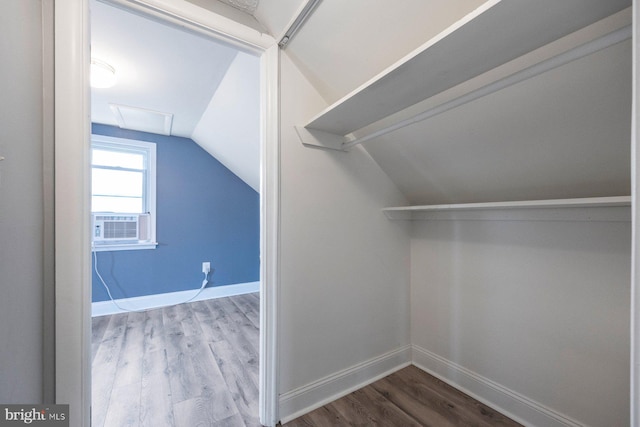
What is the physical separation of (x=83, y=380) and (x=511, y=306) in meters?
2.04

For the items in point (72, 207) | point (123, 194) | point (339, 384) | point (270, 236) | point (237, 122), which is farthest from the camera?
point (123, 194)

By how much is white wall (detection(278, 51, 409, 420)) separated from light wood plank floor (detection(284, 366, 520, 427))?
0.08 m

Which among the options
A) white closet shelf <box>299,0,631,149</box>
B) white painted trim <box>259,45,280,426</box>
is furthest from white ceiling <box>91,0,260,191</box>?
white closet shelf <box>299,0,631,149</box>

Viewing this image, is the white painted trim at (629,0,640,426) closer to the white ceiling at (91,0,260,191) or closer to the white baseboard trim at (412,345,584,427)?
the white baseboard trim at (412,345,584,427)

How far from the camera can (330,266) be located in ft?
4.99

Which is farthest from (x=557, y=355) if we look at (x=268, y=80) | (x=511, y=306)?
(x=268, y=80)

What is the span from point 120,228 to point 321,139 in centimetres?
288

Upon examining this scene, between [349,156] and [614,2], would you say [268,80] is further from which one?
[614,2]

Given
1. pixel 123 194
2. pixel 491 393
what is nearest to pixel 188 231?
pixel 123 194

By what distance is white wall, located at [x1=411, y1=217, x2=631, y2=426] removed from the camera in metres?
1.10

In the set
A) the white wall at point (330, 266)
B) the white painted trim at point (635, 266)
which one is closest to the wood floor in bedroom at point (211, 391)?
the white wall at point (330, 266)

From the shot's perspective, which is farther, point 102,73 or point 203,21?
point 102,73

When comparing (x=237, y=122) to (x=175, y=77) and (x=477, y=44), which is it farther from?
(x=477, y=44)

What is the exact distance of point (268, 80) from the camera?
4.27ft
